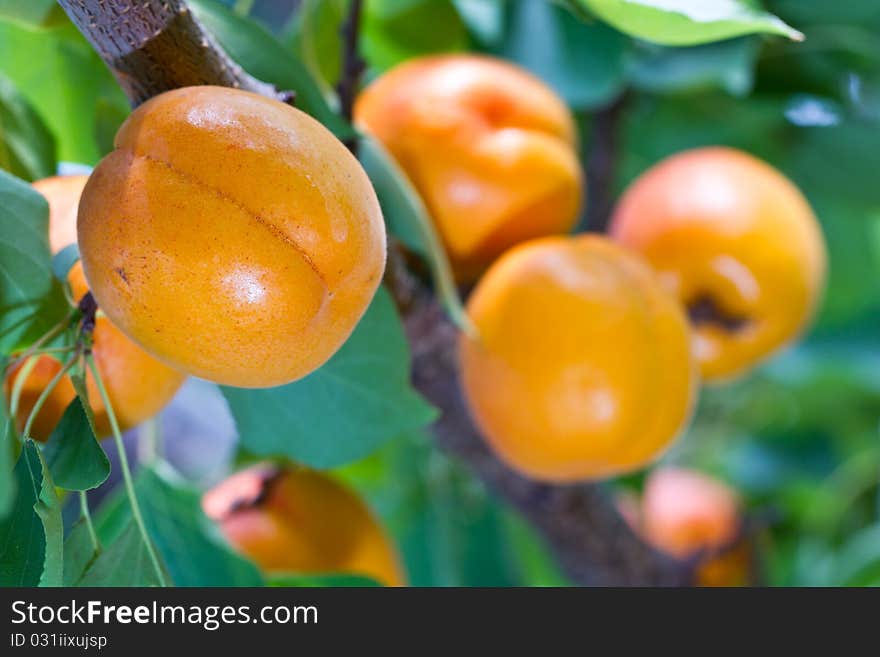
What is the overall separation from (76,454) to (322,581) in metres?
0.18

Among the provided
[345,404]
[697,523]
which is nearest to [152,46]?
[345,404]

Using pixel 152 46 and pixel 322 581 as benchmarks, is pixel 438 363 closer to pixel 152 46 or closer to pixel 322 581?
pixel 322 581

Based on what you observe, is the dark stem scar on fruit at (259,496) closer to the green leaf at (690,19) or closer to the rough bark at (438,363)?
the rough bark at (438,363)

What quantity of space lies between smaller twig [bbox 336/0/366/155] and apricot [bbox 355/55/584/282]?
0.19 feet

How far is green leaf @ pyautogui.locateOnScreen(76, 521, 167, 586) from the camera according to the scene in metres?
0.29

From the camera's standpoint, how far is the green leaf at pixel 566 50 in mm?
548

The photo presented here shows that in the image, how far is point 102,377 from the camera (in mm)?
306

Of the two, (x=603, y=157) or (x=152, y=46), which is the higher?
(x=152, y=46)

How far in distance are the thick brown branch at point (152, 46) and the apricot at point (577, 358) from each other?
0.19 m

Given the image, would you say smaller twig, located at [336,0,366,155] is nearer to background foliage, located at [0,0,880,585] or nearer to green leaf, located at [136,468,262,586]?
background foliage, located at [0,0,880,585]

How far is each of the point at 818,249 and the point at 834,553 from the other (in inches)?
19.0

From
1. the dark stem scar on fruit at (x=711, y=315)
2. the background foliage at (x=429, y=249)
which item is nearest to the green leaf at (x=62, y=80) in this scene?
the background foliage at (x=429, y=249)

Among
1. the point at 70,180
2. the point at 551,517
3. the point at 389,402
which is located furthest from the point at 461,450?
the point at 70,180
